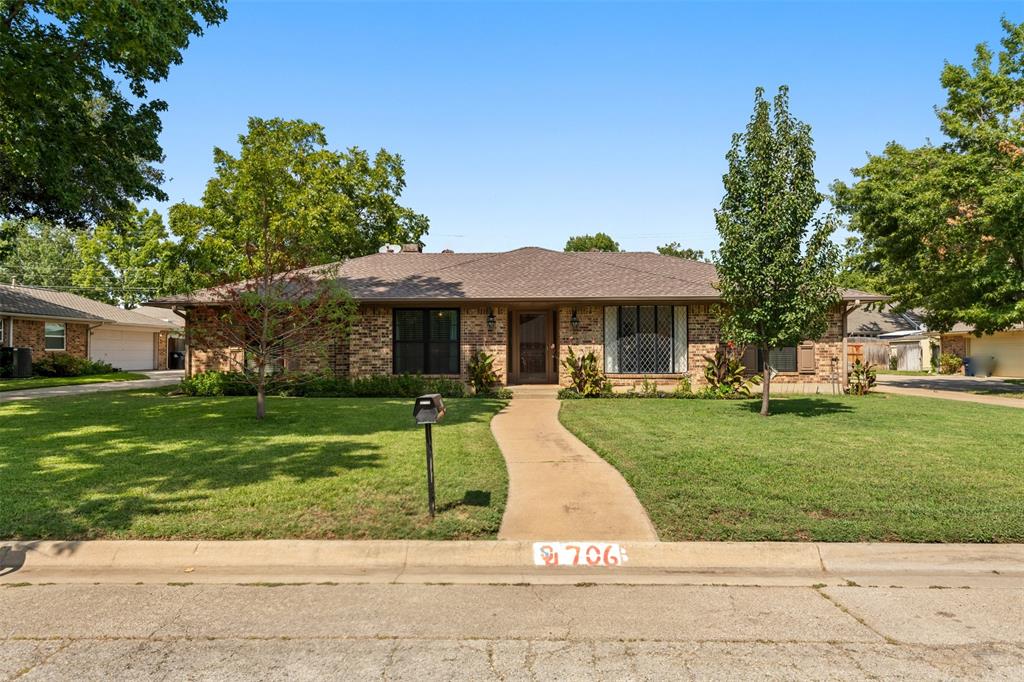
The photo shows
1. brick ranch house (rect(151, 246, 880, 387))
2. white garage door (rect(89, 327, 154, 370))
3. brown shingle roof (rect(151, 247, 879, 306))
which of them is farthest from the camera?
white garage door (rect(89, 327, 154, 370))

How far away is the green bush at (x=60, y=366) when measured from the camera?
25.2 meters

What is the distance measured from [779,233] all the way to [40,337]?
30788 millimetres

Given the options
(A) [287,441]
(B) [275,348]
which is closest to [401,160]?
(B) [275,348]

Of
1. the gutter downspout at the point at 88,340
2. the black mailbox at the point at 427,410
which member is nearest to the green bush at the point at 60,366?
the gutter downspout at the point at 88,340

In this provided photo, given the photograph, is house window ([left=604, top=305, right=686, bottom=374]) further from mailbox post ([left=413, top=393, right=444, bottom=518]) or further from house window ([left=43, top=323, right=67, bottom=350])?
house window ([left=43, top=323, right=67, bottom=350])

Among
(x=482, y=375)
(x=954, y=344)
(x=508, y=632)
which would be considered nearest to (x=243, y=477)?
(x=508, y=632)

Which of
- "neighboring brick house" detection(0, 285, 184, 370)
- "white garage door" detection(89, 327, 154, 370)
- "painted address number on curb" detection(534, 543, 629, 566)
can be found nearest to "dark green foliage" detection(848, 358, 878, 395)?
"painted address number on curb" detection(534, 543, 629, 566)

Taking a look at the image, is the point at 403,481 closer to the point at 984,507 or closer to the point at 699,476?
the point at 699,476

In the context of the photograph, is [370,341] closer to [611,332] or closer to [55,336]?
[611,332]

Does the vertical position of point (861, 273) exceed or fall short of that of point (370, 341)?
it exceeds it

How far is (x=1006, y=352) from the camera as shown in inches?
1187

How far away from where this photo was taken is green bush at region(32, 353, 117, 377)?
991 inches

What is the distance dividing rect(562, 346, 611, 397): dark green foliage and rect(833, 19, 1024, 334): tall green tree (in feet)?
39.8

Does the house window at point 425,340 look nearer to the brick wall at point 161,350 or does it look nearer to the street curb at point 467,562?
the street curb at point 467,562
